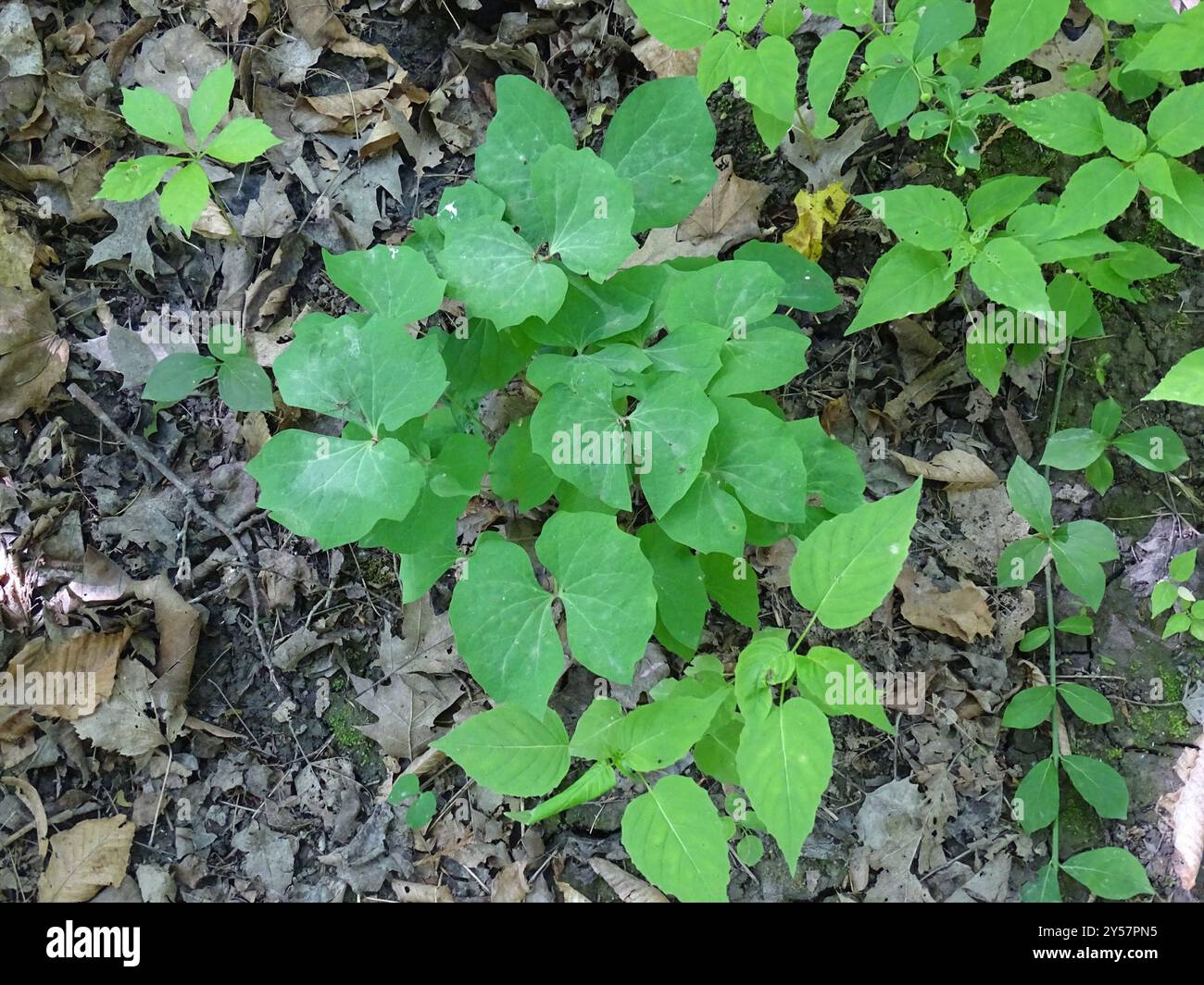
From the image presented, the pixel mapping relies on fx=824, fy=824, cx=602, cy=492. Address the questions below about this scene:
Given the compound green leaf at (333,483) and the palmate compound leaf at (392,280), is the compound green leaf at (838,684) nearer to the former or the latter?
the compound green leaf at (333,483)

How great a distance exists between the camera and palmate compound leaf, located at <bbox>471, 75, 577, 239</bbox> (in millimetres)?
2023

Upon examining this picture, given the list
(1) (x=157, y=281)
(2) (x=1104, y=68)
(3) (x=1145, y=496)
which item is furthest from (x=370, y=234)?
(3) (x=1145, y=496)

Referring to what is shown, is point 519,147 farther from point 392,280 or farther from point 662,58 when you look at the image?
point 662,58

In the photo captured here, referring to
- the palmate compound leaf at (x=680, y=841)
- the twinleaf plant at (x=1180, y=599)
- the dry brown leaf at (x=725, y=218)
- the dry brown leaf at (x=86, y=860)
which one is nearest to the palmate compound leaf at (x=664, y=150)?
the dry brown leaf at (x=725, y=218)

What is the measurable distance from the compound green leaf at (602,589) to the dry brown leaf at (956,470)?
1342 millimetres

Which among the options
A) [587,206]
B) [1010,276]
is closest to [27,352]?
[587,206]

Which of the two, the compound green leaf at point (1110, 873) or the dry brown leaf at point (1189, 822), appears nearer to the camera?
the compound green leaf at point (1110, 873)

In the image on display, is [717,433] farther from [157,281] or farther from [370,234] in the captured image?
[157,281]

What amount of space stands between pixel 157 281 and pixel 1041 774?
3276 mm

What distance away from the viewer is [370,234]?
9.36ft

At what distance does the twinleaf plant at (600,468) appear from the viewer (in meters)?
1.71

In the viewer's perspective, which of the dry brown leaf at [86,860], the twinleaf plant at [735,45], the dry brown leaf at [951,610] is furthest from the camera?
the dry brown leaf at [951,610]

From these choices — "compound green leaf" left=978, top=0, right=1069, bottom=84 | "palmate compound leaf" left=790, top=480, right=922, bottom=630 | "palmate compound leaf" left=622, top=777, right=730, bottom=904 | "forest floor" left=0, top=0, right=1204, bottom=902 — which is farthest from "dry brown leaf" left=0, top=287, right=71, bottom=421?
"compound green leaf" left=978, top=0, right=1069, bottom=84

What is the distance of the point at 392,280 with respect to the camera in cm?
188
